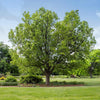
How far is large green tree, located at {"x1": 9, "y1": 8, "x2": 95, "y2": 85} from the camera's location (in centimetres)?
1828

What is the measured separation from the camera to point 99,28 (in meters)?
20.3

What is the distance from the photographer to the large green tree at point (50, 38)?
18.3 metres

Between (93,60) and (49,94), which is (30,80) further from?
(93,60)

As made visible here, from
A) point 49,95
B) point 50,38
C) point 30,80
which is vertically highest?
point 50,38

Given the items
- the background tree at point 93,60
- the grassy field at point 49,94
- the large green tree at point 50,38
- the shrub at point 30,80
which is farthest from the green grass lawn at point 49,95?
the background tree at point 93,60

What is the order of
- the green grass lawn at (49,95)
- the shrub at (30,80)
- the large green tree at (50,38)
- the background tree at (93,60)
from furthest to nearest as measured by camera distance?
1. the background tree at (93,60)
2. the shrub at (30,80)
3. the large green tree at (50,38)
4. the green grass lawn at (49,95)

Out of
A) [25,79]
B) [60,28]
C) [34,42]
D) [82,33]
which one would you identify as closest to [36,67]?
[25,79]

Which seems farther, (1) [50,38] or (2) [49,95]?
(1) [50,38]

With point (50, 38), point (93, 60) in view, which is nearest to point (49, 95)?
point (50, 38)

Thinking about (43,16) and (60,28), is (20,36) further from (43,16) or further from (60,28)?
(60,28)

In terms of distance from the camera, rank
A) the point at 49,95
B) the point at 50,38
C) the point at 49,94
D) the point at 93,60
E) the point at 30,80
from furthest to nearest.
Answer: the point at 93,60, the point at 30,80, the point at 50,38, the point at 49,94, the point at 49,95

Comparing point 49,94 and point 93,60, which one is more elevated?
point 93,60

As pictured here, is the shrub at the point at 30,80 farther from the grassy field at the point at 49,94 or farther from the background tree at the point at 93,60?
the background tree at the point at 93,60

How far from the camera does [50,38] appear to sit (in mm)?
18906
